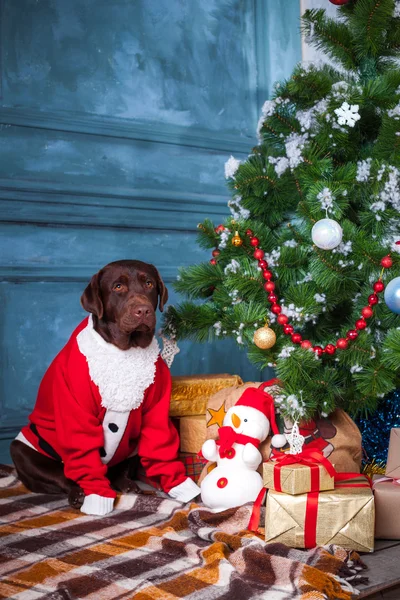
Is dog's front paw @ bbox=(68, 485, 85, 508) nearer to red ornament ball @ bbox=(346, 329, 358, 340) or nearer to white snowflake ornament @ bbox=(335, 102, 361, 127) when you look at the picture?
red ornament ball @ bbox=(346, 329, 358, 340)

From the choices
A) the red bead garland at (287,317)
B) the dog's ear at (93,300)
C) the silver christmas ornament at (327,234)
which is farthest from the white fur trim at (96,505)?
the silver christmas ornament at (327,234)

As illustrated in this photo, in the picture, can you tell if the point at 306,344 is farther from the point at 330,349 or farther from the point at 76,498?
the point at 76,498

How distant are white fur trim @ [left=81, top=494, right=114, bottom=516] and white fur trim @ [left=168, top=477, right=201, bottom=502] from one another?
24 centimetres

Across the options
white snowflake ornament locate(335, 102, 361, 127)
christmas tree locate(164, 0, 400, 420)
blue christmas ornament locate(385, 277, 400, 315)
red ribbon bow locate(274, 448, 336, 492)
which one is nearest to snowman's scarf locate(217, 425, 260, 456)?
christmas tree locate(164, 0, 400, 420)

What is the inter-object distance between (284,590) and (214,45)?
2924mm

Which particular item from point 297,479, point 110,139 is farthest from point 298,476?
point 110,139

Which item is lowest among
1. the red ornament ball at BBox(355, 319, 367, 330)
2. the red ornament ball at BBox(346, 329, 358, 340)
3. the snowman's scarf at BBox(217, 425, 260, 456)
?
the snowman's scarf at BBox(217, 425, 260, 456)

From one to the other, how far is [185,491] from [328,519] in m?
0.67

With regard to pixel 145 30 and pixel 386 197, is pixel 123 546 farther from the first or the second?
pixel 145 30

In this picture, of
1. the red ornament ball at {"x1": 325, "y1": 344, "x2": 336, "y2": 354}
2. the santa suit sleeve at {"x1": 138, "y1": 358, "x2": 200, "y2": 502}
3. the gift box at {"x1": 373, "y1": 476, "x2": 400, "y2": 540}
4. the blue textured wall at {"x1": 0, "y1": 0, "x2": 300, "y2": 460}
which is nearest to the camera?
the gift box at {"x1": 373, "y1": 476, "x2": 400, "y2": 540}

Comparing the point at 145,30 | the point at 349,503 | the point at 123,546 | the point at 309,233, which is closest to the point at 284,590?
the point at 349,503

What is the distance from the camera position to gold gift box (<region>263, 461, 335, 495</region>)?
5.93 feet

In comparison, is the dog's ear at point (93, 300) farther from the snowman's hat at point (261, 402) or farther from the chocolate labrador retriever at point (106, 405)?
the snowman's hat at point (261, 402)

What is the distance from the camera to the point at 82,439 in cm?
224
